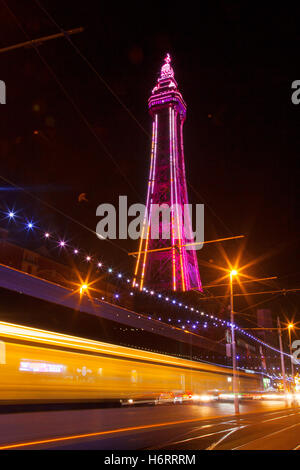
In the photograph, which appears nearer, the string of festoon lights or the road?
the road

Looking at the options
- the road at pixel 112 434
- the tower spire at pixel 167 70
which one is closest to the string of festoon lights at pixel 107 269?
the road at pixel 112 434

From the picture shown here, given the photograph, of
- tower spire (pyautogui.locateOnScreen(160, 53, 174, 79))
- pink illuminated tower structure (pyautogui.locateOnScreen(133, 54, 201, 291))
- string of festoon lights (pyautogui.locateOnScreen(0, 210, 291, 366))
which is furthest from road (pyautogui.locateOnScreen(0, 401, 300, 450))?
tower spire (pyautogui.locateOnScreen(160, 53, 174, 79))

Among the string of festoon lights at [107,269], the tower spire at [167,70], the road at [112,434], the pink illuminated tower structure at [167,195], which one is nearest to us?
the road at [112,434]

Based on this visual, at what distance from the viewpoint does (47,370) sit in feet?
43.0

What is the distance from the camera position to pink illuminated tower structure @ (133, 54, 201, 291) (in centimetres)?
5153

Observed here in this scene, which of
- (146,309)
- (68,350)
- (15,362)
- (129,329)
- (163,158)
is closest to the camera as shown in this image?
(15,362)

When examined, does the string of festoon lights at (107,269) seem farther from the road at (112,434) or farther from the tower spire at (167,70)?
the tower spire at (167,70)

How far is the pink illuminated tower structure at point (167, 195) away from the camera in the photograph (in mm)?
51531

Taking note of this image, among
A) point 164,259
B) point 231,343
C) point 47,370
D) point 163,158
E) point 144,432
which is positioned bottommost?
point 144,432

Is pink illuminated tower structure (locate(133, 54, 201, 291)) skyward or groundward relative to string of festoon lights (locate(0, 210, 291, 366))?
skyward

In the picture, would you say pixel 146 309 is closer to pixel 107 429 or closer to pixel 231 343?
pixel 231 343

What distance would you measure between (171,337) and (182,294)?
18.9m

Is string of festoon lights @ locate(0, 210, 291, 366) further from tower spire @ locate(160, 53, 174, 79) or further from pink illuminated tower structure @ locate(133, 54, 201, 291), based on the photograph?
tower spire @ locate(160, 53, 174, 79)

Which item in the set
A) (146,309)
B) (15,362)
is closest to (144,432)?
(15,362)
